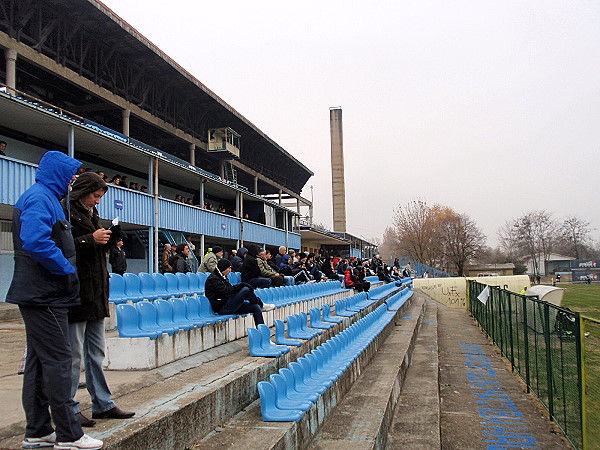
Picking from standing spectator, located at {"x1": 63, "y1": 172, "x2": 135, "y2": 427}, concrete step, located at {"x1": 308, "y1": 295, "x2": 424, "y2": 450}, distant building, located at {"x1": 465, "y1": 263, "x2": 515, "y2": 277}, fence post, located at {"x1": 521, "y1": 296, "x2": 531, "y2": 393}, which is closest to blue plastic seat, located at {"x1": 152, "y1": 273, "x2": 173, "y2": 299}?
concrete step, located at {"x1": 308, "y1": 295, "x2": 424, "y2": 450}

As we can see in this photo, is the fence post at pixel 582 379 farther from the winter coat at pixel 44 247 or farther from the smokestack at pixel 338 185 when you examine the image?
the smokestack at pixel 338 185

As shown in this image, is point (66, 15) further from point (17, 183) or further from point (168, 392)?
point (168, 392)

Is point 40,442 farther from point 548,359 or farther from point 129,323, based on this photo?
point 548,359

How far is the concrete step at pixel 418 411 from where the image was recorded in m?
5.16

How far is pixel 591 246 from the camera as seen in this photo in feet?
289

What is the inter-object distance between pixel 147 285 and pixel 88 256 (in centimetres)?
504

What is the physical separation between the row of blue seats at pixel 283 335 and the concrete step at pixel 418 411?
→ 141 cm

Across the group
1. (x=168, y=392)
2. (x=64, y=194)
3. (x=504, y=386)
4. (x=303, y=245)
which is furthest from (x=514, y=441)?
(x=303, y=245)

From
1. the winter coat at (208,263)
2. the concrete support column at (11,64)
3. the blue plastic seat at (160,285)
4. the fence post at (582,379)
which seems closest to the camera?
the fence post at (582,379)

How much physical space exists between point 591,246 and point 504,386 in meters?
92.0

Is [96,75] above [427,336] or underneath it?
above

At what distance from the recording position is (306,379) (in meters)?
4.93

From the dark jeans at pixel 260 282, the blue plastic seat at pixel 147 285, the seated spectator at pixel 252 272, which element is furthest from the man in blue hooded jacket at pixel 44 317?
the dark jeans at pixel 260 282

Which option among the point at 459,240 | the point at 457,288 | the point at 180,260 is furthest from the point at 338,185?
the point at 180,260
